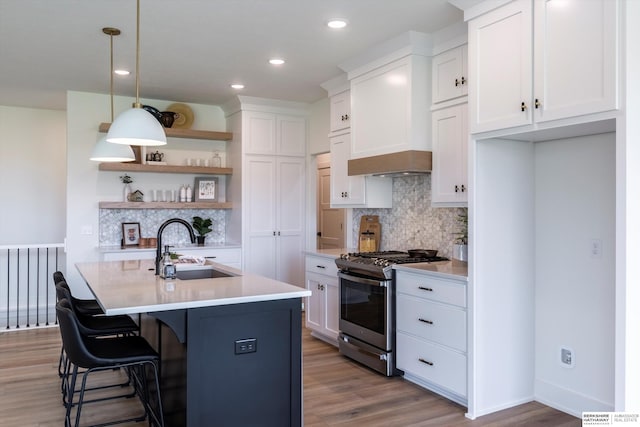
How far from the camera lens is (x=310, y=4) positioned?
3.24 metres

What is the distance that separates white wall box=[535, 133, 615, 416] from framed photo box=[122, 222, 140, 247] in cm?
439

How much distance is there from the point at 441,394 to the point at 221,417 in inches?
67.1

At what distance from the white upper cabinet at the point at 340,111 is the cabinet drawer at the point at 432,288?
1.79 metres

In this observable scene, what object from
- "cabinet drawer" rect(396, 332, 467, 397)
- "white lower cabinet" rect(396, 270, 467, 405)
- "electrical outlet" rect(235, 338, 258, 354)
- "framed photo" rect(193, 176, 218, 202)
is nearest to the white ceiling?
"framed photo" rect(193, 176, 218, 202)

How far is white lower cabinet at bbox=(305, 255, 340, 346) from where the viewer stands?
4625 millimetres

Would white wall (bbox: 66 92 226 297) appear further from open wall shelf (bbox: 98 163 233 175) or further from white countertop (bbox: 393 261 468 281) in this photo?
white countertop (bbox: 393 261 468 281)

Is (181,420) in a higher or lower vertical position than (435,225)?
lower

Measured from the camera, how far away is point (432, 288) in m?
3.46

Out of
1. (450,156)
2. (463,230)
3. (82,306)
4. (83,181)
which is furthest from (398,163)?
(83,181)

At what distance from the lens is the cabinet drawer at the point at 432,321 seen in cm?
325

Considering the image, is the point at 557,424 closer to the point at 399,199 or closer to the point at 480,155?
the point at 480,155

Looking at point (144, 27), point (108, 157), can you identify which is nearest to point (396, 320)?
point (108, 157)

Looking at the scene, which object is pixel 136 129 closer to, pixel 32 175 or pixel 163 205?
pixel 163 205

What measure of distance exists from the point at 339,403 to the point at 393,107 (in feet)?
7.53
